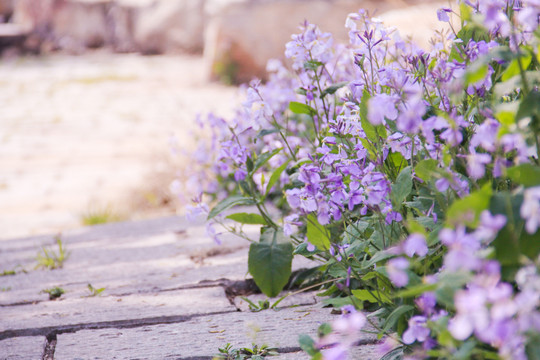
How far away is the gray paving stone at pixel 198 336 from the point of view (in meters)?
1.53

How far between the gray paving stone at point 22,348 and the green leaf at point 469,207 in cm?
119

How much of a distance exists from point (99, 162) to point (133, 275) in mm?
3540

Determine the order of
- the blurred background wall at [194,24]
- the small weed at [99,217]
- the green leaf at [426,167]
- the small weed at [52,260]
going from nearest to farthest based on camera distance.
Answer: the green leaf at [426,167]
the small weed at [52,260]
the small weed at [99,217]
the blurred background wall at [194,24]

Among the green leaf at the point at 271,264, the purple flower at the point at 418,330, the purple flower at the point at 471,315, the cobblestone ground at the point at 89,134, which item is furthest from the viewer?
the cobblestone ground at the point at 89,134

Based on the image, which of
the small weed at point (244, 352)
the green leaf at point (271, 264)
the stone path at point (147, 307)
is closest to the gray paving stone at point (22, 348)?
the stone path at point (147, 307)

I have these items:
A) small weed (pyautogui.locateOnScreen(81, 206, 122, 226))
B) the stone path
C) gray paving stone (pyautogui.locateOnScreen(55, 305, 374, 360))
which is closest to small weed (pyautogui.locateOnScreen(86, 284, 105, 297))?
the stone path

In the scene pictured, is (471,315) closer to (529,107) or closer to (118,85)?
(529,107)

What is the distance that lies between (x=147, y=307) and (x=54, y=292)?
413 mm

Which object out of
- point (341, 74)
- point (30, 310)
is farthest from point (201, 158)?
point (30, 310)

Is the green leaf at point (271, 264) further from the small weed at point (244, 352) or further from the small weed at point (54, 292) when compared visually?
the small weed at point (54, 292)

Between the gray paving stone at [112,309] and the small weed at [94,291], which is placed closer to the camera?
the gray paving stone at [112,309]

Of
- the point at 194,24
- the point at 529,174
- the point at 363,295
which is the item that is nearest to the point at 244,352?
the point at 363,295

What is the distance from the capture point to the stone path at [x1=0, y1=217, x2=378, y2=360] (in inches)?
62.0

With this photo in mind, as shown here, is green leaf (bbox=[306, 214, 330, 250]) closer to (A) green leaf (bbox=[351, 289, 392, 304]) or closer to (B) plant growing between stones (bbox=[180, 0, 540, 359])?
(B) plant growing between stones (bbox=[180, 0, 540, 359])
